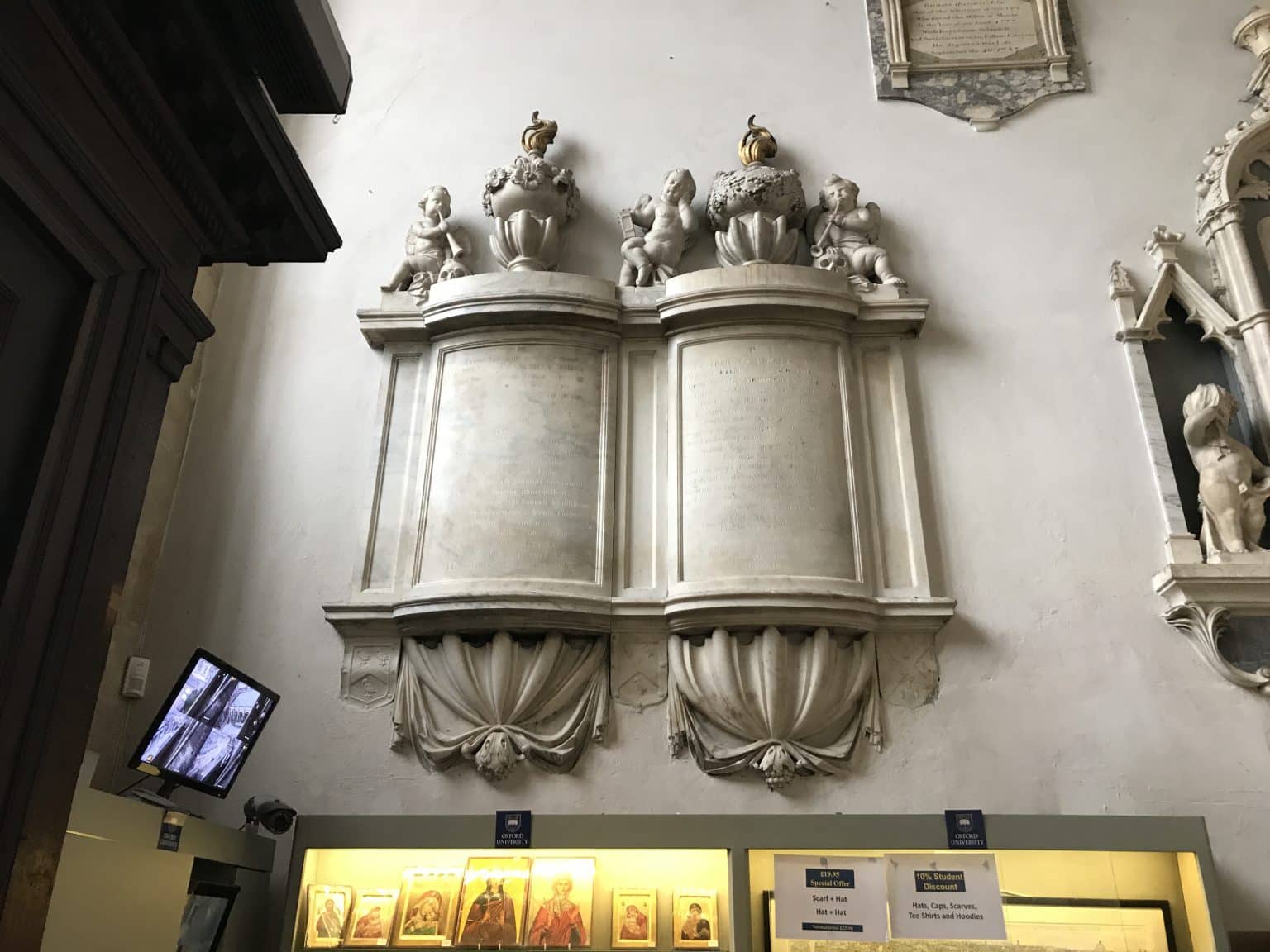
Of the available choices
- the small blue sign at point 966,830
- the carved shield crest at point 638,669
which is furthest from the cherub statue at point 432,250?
the small blue sign at point 966,830

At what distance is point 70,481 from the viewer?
1.88 metres

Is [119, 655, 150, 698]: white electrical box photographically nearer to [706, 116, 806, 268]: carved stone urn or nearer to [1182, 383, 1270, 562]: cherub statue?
[706, 116, 806, 268]: carved stone urn

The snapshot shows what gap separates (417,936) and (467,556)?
4.79 ft

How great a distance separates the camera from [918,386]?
482 cm

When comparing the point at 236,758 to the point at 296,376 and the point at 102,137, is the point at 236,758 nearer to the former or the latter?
the point at 296,376

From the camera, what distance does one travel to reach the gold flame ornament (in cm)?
525

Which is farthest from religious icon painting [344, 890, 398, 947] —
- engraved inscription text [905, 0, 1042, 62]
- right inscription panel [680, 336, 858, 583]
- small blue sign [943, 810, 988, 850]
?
engraved inscription text [905, 0, 1042, 62]

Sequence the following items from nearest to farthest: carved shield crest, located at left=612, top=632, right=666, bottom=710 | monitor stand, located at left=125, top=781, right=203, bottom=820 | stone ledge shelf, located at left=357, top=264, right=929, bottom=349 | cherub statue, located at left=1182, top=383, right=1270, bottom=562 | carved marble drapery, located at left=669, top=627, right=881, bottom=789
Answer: monitor stand, located at left=125, top=781, right=203, bottom=820 → carved marble drapery, located at left=669, top=627, right=881, bottom=789 → carved shield crest, located at left=612, top=632, right=666, bottom=710 → cherub statue, located at left=1182, top=383, right=1270, bottom=562 → stone ledge shelf, located at left=357, top=264, right=929, bottom=349

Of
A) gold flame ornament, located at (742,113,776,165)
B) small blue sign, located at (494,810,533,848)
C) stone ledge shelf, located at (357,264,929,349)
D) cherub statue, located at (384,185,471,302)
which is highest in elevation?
gold flame ornament, located at (742,113,776,165)

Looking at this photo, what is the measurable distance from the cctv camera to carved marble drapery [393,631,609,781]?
535mm

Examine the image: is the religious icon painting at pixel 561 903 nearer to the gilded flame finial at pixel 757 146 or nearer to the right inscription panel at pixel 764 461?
the right inscription panel at pixel 764 461

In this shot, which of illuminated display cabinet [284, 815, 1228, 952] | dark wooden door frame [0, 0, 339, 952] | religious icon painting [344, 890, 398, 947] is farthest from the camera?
religious icon painting [344, 890, 398, 947]

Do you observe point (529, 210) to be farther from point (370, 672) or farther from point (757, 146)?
point (370, 672)

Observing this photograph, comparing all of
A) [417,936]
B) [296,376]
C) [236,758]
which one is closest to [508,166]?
[296,376]
